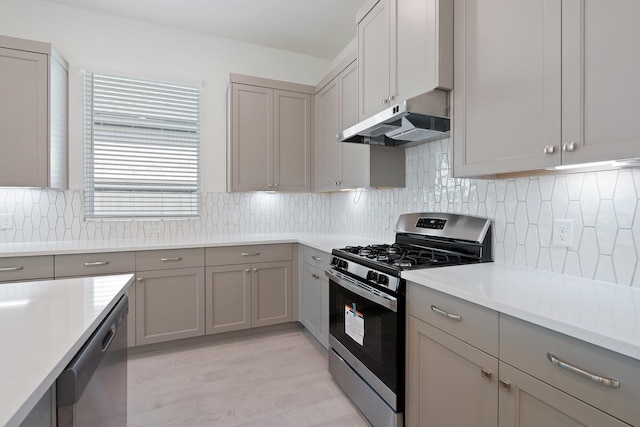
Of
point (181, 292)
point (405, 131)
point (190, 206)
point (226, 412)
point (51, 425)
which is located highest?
point (405, 131)

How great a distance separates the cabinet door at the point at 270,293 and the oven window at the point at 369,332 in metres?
0.90

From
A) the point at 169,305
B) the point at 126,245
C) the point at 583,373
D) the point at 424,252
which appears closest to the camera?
the point at 583,373

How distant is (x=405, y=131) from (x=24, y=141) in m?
2.85

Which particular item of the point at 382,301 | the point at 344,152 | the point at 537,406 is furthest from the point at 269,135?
the point at 537,406

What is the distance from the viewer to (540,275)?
4.95 ft

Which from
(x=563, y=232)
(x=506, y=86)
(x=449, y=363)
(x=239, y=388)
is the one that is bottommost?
(x=239, y=388)

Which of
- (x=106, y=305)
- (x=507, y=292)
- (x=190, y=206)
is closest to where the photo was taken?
(x=106, y=305)

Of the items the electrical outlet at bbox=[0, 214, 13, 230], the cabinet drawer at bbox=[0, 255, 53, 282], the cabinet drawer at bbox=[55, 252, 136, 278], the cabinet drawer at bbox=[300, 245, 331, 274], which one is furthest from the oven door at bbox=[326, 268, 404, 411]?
the electrical outlet at bbox=[0, 214, 13, 230]

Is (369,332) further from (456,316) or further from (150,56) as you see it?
(150,56)

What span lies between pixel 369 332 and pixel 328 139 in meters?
1.90

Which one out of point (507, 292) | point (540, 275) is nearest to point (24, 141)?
point (507, 292)

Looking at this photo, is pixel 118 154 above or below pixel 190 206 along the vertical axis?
above

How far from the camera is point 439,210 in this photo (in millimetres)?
2203

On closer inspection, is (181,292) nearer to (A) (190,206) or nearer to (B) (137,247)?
(B) (137,247)
